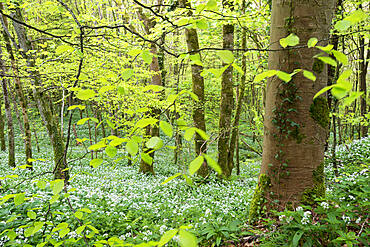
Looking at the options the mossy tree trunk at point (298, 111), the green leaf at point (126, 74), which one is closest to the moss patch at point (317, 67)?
the mossy tree trunk at point (298, 111)

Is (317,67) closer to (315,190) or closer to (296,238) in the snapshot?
(315,190)

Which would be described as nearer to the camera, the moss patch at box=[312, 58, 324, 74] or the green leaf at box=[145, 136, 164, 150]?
the green leaf at box=[145, 136, 164, 150]

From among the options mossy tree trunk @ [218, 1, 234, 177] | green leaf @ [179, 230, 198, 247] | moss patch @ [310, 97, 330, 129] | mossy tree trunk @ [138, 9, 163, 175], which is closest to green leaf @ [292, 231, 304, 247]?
moss patch @ [310, 97, 330, 129]

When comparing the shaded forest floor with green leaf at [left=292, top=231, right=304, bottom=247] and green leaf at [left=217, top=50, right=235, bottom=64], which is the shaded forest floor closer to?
green leaf at [left=292, top=231, right=304, bottom=247]

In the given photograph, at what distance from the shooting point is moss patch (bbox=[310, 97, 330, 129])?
301 cm

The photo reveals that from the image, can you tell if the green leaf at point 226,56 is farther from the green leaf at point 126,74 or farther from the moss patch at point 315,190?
the moss patch at point 315,190

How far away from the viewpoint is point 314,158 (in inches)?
120

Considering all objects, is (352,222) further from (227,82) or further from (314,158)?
(227,82)

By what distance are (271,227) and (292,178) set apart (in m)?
0.77

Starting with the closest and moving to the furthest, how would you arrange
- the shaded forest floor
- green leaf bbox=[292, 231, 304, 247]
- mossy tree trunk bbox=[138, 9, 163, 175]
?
green leaf bbox=[292, 231, 304, 247] < the shaded forest floor < mossy tree trunk bbox=[138, 9, 163, 175]

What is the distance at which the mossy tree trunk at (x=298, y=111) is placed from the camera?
9.53ft

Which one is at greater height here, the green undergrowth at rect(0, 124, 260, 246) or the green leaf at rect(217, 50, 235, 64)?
the green leaf at rect(217, 50, 235, 64)

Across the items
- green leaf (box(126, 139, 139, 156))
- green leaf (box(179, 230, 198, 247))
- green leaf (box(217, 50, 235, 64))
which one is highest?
green leaf (box(217, 50, 235, 64))

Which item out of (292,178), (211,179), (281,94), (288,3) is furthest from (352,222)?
(211,179)
